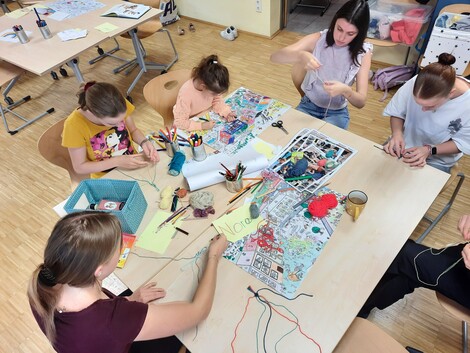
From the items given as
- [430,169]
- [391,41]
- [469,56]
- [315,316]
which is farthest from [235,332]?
[391,41]

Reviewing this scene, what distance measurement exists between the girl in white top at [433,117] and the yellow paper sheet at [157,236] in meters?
1.09

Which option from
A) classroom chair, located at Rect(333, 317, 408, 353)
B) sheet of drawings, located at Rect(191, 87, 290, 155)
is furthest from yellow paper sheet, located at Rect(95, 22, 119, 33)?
classroom chair, located at Rect(333, 317, 408, 353)

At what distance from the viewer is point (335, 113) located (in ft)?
6.88

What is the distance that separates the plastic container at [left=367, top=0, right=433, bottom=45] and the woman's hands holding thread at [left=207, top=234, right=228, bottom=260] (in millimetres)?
2498

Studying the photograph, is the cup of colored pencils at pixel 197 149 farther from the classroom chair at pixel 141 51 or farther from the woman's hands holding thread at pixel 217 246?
the classroom chair at pixel 141 51

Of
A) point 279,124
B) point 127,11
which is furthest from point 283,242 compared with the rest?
point 127,11

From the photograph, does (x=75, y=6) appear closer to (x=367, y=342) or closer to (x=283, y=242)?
(x=283, y=242)

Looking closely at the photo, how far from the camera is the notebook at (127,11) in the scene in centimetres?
300

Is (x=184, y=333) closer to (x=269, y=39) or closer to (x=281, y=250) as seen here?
(x=281, y=250)

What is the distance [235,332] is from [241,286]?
16 centimetres

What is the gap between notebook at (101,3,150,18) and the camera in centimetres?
300

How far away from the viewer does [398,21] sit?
9.61 ft

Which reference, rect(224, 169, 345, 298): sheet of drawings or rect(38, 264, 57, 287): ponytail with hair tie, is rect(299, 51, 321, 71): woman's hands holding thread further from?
rect(38, 264, 57, 287): ponytail with hair tie

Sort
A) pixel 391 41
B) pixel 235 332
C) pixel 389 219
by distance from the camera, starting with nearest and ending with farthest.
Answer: pixel 235 332
pixel 389 219
pixel 391 41
